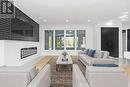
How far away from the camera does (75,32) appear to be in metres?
15.8

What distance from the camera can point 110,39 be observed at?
14.0m

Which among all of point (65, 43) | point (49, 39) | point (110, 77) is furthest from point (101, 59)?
point (49, 39)

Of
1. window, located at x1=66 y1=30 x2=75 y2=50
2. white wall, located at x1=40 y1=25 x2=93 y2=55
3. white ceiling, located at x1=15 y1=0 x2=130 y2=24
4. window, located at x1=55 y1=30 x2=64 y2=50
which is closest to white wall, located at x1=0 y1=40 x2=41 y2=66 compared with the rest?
white ceiling, located at x1=15 y1=0 x2=130 y2=24

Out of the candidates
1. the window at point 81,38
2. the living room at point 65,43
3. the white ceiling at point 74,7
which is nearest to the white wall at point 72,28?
the living room at point 65,43

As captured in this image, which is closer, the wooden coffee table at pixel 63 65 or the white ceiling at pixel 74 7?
the white ceiling at pixel 74 7

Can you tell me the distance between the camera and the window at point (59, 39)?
52.2 ft

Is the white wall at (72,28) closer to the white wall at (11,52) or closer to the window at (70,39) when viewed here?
the window at (70,39)

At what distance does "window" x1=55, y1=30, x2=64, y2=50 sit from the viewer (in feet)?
52.2

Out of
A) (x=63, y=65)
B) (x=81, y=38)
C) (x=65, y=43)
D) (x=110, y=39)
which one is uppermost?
(x=81, y=38)

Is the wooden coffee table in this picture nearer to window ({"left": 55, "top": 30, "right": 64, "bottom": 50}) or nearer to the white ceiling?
the white ceiling

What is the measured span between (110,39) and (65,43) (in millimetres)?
3948

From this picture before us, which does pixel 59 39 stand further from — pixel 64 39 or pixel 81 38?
pixel 81 38

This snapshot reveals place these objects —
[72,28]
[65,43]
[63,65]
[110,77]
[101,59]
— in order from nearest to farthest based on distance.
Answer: [110,77] < [101,59] < [63,65] < [72,28] < [65,43]

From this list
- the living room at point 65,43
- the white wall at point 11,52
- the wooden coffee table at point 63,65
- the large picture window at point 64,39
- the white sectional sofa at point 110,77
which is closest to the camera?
the white sectional sofa at point 110,77
